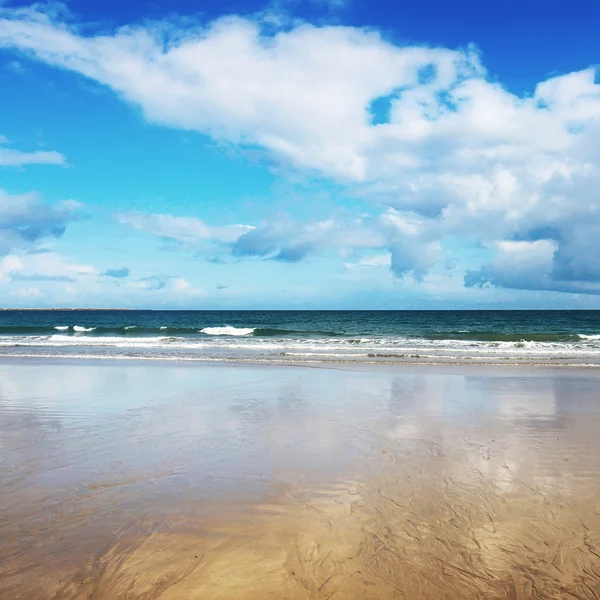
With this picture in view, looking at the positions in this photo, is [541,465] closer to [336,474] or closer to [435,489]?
[435,489]

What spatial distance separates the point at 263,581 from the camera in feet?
13.1

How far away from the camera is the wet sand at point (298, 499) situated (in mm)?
4031

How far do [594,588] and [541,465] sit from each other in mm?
3296

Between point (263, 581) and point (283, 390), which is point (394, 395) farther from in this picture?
point (263, 581)

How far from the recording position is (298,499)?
18.6 ft

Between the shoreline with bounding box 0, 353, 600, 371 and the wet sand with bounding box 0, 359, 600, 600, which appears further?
the shoreline with bounding box 0, 353, 600, 371

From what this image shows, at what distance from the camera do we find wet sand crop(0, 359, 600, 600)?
13.2ft

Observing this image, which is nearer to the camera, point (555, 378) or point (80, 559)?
point (80, 559)

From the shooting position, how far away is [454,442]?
8211mm

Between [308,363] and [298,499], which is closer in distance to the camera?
[298,499]

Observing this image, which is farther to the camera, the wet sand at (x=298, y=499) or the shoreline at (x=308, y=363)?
the shoreline at (x=308, y=363)

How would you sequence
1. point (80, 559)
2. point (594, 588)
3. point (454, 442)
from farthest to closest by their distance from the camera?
point (454, 442), point (80, 559), point (594, 588)

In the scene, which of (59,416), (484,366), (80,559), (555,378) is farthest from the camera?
(484,366)

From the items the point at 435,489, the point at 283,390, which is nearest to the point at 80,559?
the point at 435,489
